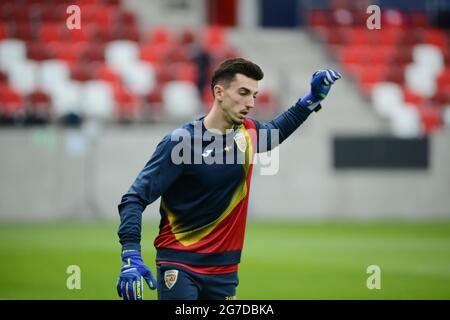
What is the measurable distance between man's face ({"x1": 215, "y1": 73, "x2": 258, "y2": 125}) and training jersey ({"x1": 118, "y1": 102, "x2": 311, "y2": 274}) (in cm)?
18

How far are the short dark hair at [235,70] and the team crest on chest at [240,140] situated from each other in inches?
14.4

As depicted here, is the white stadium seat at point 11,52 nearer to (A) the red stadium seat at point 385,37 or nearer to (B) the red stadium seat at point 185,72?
(B) the red stadium seat at point 185,72

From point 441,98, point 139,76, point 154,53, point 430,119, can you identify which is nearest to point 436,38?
point 441,98

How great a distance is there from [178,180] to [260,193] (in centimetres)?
1595

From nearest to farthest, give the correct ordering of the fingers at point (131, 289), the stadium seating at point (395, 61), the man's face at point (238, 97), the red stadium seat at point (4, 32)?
1. the fingers at point (131, 289)
2. the man's face at point (238, 97)
3. the red stadium seat at point (4, 32)
4. the stadium seating at point (395, 61)

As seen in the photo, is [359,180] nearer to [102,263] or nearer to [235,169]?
[102,263]

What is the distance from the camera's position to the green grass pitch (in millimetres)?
11992

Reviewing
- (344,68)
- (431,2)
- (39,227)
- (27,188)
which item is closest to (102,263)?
(39,227)

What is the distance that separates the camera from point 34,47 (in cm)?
2423

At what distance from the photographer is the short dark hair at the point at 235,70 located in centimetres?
664

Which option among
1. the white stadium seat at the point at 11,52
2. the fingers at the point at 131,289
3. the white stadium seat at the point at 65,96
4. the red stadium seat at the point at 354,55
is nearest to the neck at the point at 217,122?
the fingers at the point at 131,289

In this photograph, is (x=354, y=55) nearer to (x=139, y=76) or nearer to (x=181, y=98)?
(x=181, y=98)

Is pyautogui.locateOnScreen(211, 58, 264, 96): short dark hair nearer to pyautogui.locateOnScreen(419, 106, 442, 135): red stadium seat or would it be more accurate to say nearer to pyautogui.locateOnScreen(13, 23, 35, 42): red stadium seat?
pyautogui.locateOnScreen(13, 23, 35, 42): red stadium seat

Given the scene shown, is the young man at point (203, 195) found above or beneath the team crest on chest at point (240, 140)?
beneath
